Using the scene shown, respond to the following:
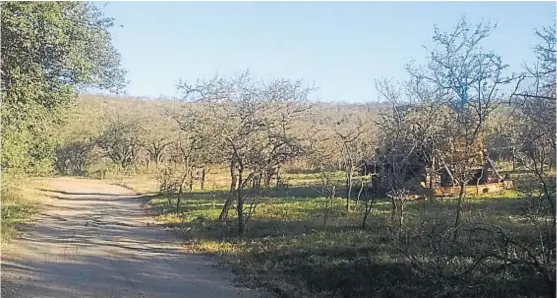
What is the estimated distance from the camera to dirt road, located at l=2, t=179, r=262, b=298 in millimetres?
10352

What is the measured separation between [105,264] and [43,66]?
7213 millimetres

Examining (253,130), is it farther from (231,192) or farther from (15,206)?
(15,206)

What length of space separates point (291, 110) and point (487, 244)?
411 inches

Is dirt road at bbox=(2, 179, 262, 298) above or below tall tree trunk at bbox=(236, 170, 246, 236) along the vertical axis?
below

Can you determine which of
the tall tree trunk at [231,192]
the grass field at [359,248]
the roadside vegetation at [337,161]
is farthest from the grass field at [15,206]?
the tall tree trunk at [231,192]

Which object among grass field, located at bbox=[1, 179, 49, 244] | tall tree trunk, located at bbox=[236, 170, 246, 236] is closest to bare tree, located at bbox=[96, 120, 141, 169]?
grass field, located at bbox=[1, 179, 49, 244]

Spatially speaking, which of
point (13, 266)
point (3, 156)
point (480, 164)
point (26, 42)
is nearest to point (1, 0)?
point (26, 42)

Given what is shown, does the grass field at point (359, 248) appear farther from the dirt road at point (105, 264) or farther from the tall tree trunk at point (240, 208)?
the dirt road at point (105, 264)

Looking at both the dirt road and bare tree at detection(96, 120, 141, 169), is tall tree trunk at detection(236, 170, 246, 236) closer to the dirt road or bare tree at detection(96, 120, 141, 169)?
the dirt road

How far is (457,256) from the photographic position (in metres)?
8.80

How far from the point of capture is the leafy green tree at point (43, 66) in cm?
1515

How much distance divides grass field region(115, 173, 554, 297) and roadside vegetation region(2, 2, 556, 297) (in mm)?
43

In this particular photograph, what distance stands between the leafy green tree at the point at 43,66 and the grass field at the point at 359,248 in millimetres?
5285

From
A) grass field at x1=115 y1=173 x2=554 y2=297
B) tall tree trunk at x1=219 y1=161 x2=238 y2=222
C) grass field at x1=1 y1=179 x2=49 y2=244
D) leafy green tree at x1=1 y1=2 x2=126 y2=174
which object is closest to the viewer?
grass field at x1=115 y1=173 x2=554 y2=297
